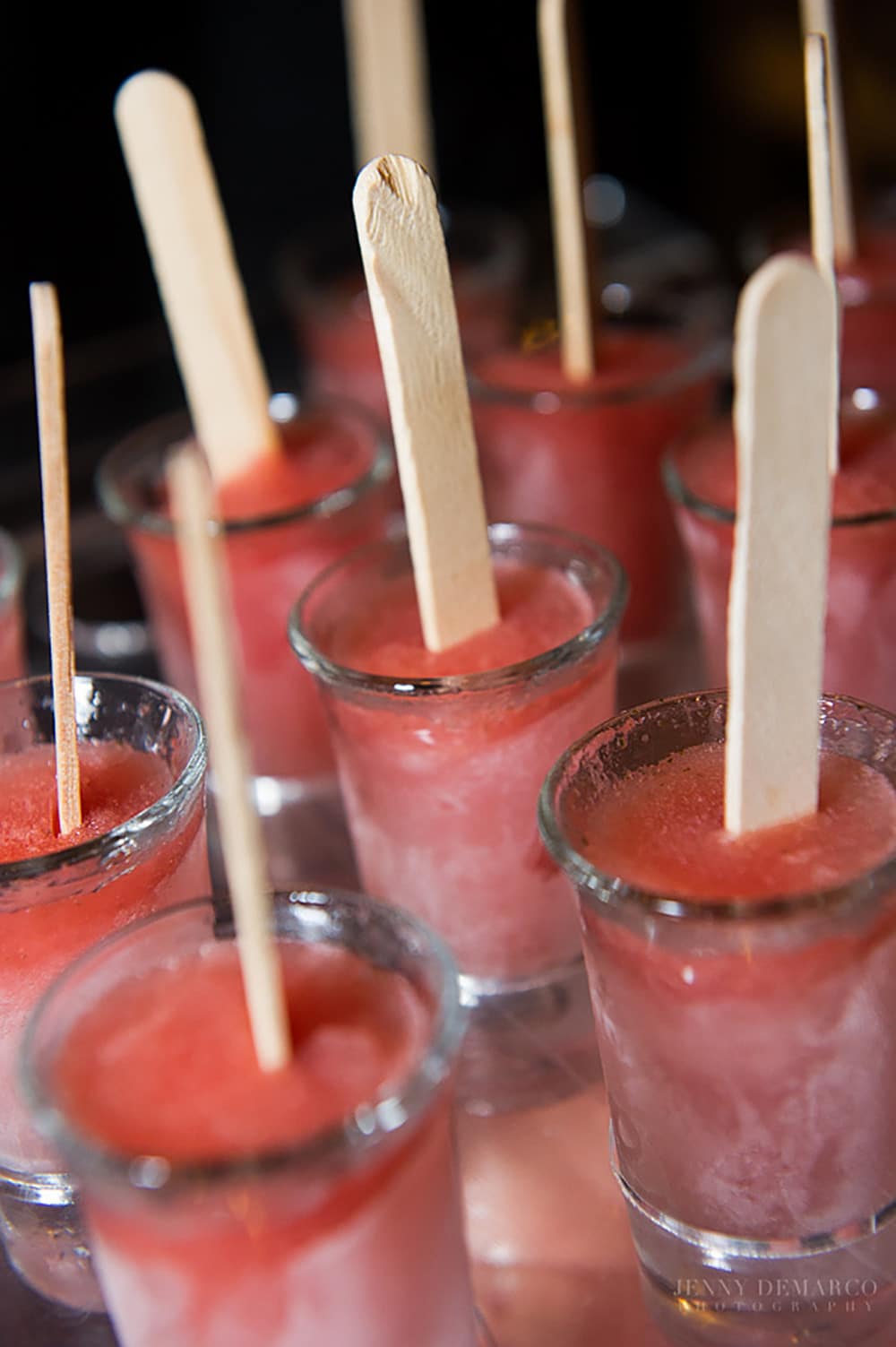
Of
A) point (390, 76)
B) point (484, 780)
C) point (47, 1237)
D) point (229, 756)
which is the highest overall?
point (390, 76)

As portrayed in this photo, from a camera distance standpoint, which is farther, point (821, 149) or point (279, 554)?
point (279, 554)

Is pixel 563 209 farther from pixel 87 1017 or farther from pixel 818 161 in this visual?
pixel 87 1017

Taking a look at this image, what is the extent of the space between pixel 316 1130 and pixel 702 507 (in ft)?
1.81

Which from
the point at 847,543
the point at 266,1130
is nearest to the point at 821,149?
the point at 847,543

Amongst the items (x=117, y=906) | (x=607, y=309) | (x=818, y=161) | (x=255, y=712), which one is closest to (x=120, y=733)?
(x=117, y=906)

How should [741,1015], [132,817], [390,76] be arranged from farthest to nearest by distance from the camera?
[390,76] < [132,817] < [741,1015]

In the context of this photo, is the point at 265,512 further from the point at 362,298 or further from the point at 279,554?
the point at 362,298

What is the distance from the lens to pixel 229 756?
2.02 ft

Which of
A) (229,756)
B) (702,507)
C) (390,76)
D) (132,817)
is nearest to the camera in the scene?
(229,756)

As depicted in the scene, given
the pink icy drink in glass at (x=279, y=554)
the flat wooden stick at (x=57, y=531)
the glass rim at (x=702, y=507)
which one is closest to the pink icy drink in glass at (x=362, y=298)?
the pink icy drink in glass at (x=279, y=554)

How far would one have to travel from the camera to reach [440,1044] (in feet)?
2.19

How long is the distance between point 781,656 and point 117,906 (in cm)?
36

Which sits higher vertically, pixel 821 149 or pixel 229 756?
pixel 821 149

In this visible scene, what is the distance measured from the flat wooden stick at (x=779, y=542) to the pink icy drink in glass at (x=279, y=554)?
1.63 feet
